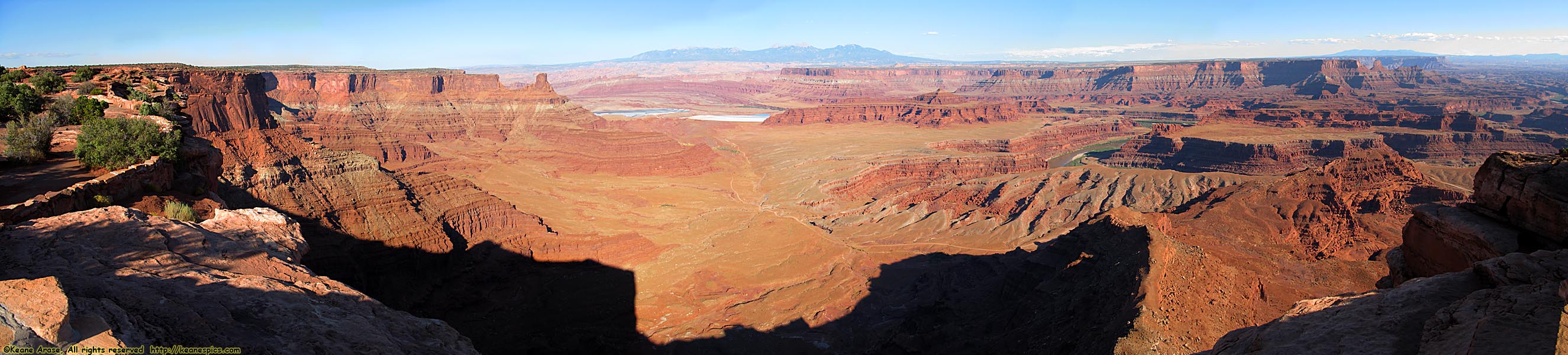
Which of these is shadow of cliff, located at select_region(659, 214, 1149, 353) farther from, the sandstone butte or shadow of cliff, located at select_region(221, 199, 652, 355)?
shadow of cliff, located at select_region(221, 199, 652, 355)

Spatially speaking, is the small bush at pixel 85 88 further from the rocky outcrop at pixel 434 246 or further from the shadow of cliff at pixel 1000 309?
the shadow of cliff at pixel 1000 309

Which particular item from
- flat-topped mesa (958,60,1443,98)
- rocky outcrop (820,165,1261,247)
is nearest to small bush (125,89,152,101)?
rocky outcrop (820,165,1261,247)

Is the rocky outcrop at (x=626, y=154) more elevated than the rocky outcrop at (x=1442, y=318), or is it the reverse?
the rocky outcrop at (x=1442, y=318)

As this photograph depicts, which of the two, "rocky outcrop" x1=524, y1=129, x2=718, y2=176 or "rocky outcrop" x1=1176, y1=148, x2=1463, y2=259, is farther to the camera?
"rocky outcrop" x1=524, y1=129, x2=718, y2=176

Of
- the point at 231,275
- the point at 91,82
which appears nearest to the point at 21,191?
the point at 231,275

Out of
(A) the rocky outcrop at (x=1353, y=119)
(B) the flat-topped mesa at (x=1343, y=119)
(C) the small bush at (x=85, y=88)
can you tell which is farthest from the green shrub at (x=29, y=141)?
(A) the rocky outcrop at (x=1353, y=119)

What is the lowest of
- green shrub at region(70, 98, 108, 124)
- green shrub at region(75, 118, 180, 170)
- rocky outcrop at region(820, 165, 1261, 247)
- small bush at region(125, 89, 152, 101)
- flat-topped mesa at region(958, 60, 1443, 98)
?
rocky outcrop at region(820, 165, 1261, 247)
